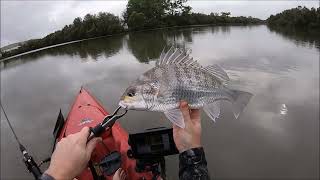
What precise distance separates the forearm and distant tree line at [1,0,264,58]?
38422mm

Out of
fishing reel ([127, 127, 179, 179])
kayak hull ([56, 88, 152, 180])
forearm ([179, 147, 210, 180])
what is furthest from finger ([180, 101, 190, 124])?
kayak hull ([56, 88, 152, 180])

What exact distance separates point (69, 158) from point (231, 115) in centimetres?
1115

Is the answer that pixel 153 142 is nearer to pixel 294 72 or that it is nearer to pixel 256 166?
pixel 256 166

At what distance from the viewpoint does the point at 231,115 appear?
521 inches

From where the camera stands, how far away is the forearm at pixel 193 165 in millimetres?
2676

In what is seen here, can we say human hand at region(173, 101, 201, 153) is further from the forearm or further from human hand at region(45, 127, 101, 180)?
human hand at region(45, 127, 101, 180)

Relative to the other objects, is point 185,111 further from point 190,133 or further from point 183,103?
point 190,133

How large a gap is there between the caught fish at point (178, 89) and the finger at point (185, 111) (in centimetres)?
3

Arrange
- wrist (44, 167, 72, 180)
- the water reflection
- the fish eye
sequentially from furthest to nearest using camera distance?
the water reflection, wrist (44, 167, 72, 180), the fish eye

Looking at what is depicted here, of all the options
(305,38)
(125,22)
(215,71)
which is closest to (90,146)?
(215,71)

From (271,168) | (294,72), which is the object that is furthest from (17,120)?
(294,72)

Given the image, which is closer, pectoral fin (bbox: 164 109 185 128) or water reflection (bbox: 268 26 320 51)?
pectoral fin (bbox: 164 109 185 128)

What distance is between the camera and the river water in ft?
34.7

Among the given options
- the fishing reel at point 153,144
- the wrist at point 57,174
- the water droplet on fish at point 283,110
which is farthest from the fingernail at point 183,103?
the water droplet on fish at point 283,110
